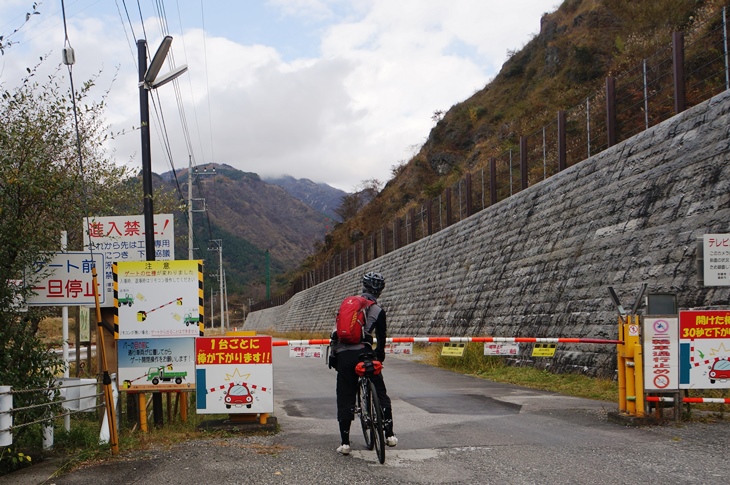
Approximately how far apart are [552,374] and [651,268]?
3195 millimetres

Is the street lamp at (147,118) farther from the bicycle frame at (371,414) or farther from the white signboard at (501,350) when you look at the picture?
the white signboard at (501,350)

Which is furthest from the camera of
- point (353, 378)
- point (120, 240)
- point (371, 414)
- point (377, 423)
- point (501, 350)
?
point (501, 350)

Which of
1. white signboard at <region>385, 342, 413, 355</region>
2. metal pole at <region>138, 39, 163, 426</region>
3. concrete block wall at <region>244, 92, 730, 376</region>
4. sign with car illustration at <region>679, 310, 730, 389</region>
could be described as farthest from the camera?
white signboard at <region>385, 342, 413, 355</region>

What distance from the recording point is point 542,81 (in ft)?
160

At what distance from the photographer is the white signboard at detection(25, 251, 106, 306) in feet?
27.6

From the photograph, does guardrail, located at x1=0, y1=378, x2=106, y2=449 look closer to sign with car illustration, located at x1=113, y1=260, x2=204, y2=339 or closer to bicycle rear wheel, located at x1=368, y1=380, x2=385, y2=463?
sign with car illustration, located at x1=113, y1=260, x2=204, y2=339

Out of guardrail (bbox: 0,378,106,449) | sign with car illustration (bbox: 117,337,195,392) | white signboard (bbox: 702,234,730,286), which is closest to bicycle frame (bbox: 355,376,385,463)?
sign with car illustration (bbox: 117,337,195,392)

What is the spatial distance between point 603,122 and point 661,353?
19177 mm

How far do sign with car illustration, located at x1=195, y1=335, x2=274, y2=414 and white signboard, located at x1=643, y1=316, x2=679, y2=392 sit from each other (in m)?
4.61

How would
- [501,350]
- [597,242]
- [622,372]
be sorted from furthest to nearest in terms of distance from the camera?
[597,242] < [501,350] < [622,372]

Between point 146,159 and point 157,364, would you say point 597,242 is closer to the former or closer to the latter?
point 146,159

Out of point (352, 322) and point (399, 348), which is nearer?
point (352, 322)

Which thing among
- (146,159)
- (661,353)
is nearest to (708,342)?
(661,353)

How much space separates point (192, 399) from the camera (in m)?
10.9
